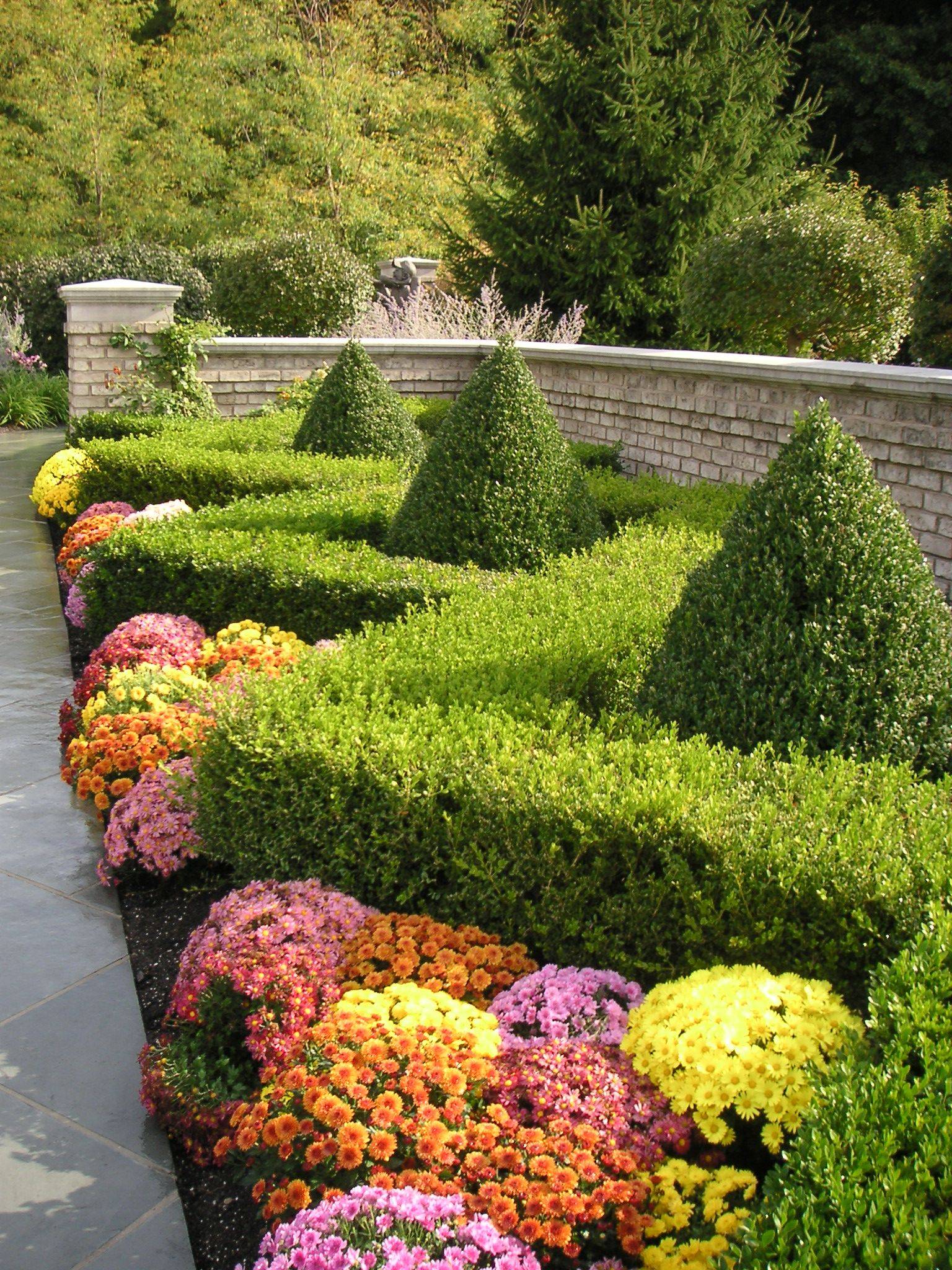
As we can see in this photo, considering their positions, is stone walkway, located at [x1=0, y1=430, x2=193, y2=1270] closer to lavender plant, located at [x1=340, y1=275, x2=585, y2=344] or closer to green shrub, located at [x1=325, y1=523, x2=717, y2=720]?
green shrub, located at [x1=325, y1=523, x2=717, y2=720]

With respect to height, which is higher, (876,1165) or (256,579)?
(876,1165)

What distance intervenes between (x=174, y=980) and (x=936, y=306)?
248 inches

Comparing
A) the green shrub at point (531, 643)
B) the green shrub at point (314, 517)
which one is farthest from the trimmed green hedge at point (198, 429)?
the green shrub at point (531, 643)

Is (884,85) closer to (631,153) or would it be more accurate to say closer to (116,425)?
(631,153)

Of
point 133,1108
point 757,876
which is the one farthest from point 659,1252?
point 133,1108

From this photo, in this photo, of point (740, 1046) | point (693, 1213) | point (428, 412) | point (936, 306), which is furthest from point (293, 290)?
point (693, 1213)

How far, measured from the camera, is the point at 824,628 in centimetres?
318

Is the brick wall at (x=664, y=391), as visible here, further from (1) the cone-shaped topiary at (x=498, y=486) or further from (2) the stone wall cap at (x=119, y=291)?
(1) the cone-shaped topiary at (x=498, y=486)

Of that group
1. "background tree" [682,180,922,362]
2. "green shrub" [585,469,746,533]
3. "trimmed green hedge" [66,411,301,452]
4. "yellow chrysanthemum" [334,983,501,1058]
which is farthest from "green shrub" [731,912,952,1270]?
"background tree" [682,180,922,362]

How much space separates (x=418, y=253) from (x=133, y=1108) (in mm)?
23000

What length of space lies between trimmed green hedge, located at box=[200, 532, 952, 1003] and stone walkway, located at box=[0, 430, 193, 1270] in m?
0.56

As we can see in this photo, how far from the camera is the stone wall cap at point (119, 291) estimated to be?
404 inches

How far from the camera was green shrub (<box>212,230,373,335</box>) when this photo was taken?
13.9m

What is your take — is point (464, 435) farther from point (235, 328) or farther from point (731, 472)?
point (235, 328)
